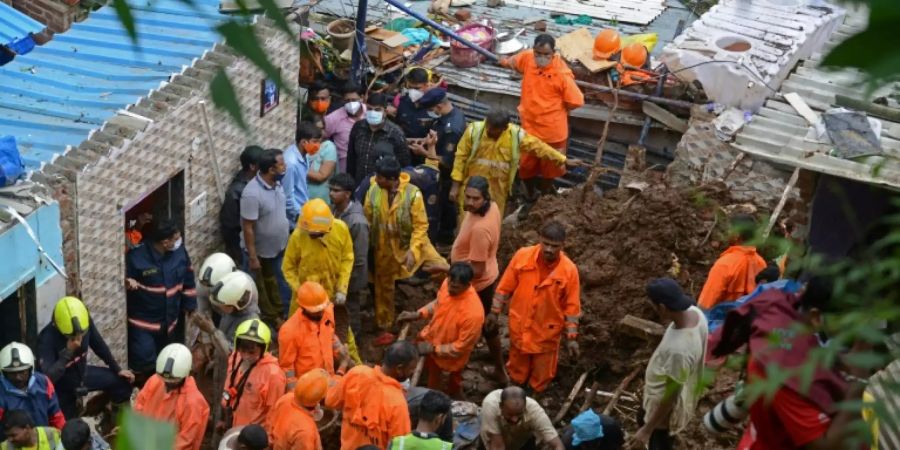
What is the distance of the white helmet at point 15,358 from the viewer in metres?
7.94

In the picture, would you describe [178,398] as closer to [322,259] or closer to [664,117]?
[322,259]

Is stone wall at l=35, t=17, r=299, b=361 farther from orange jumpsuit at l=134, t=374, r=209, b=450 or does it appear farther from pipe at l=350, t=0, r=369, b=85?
pipe at l=350, t=0, r=369, b=85

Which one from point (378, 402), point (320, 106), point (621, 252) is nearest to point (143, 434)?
point (378, 402)

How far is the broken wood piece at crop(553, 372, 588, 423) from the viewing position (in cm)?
962

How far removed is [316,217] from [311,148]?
1863mm

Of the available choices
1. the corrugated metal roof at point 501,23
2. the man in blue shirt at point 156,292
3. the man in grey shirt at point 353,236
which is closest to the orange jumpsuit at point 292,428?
the man in blue shirt at point 156,292

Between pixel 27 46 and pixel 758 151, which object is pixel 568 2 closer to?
pixel 27 46

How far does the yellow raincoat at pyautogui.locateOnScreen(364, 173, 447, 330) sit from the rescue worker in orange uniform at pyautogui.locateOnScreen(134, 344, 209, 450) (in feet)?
9.08

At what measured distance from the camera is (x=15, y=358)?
7941 millimetres

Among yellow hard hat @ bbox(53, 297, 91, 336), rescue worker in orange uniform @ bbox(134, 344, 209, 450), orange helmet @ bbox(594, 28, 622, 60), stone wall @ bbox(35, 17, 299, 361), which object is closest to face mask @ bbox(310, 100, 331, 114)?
stone wall @ bbox(35, 17, 299, 361)

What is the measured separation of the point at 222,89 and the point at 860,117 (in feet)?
21.9

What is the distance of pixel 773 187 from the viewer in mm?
11758

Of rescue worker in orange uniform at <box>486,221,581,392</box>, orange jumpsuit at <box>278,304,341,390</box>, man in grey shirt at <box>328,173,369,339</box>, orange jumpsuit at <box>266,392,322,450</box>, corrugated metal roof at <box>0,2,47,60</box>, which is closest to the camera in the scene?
orange jumpsuit at <box>266,392,322,450</box>

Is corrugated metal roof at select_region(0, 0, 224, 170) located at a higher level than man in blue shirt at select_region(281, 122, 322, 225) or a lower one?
higher
